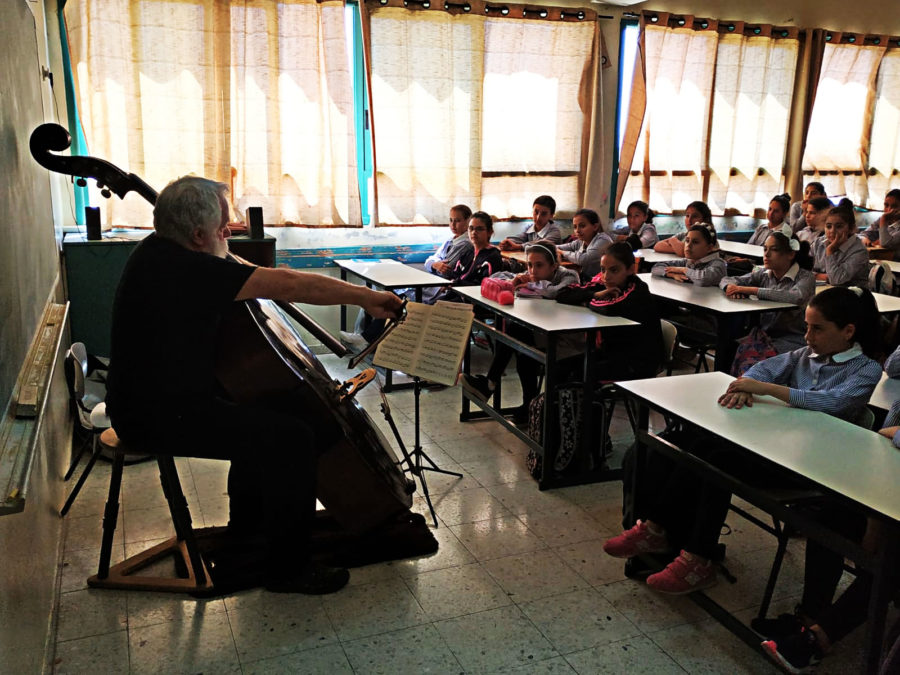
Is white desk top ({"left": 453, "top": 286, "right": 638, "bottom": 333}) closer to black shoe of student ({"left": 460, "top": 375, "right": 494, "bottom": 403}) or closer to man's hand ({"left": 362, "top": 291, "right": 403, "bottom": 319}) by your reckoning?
black shoe of student ({"left": 460, "top": 375, "right": 494, "bottom": 403})

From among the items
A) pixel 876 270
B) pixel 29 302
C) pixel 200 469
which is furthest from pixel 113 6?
pixel 876 270

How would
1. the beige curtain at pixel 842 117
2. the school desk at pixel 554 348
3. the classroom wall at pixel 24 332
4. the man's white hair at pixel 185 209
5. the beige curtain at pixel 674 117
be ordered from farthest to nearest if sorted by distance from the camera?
1. the beige curtain at pixel 842 117
2. the beige curtain at pixel 674 117
3. the school desk at pixel 554 348
4. the man's white hair at pixel 185 209
5. the classroom wall at pixel 24 332

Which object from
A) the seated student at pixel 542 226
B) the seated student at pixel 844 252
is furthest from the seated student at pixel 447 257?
the seated student at pixel 844 252

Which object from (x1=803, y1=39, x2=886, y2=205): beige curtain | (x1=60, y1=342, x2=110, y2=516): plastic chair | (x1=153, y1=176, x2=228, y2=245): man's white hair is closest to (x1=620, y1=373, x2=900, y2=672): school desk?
(x1=153, y1=176, x2=228, y2=245): man's white hair

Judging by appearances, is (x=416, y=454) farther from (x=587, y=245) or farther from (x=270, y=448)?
(x=587, y=245)

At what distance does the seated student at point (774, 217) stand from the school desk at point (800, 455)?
446 cm

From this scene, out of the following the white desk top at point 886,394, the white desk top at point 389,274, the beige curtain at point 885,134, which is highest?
the beige curtain at point 885,134

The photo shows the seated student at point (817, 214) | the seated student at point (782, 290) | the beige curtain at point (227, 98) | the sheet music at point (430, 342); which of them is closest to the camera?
the sheet music at point (430, 342)

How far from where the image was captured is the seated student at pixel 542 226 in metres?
6.05

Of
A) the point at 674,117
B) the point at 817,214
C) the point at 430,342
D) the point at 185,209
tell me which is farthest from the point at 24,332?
the point at 674,117

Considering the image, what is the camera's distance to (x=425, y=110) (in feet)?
19.0

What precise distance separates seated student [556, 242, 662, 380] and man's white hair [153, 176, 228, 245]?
6.12 feet

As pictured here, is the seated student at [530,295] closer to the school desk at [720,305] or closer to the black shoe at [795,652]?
the school desk at [720,305]

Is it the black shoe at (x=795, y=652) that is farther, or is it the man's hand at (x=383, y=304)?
the man's hand at (x=383, y=304)
